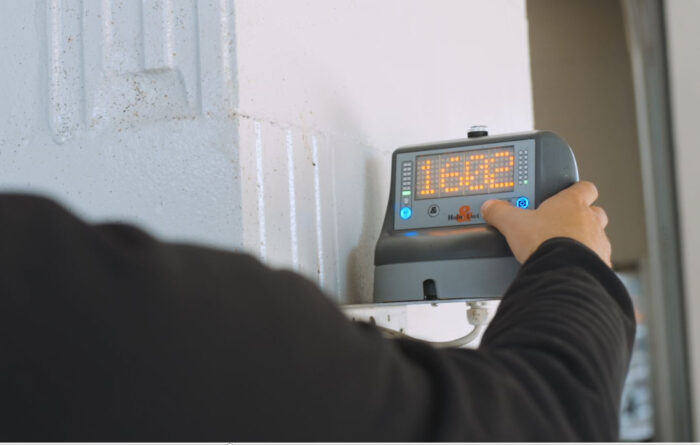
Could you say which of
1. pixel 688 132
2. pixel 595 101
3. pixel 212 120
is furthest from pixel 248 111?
pixel 595 101

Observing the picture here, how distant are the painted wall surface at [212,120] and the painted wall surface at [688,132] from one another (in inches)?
112

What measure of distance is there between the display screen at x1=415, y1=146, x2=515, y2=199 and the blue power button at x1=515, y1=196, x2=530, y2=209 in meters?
0.02

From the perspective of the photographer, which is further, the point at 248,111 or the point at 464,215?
the point at 464,215

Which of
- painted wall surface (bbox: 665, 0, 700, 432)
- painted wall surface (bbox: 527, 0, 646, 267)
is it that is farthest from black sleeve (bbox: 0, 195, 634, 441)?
painted wall surface (bbox: 527, 0, 646, 267)

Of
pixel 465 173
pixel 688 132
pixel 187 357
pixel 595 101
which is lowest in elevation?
pixel 187 357

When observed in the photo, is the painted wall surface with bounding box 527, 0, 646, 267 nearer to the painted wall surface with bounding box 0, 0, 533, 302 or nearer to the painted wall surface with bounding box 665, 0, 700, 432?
the painted wall surface with bounding box 665, 0, 700, 432

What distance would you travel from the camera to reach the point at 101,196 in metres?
1.15

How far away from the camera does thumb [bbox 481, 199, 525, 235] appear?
44.1 inches

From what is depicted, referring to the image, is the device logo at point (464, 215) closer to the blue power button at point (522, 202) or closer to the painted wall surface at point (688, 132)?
the blue power button at point (522, 202)

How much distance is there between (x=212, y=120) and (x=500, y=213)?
1.30 ft

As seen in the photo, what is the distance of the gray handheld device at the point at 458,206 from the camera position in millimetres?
1166

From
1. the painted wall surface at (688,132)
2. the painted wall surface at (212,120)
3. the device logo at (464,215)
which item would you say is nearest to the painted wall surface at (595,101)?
the painted wall surface at (688,132)

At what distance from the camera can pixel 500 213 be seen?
114 centimetres

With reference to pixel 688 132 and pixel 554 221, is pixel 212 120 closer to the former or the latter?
pixel 554 221
